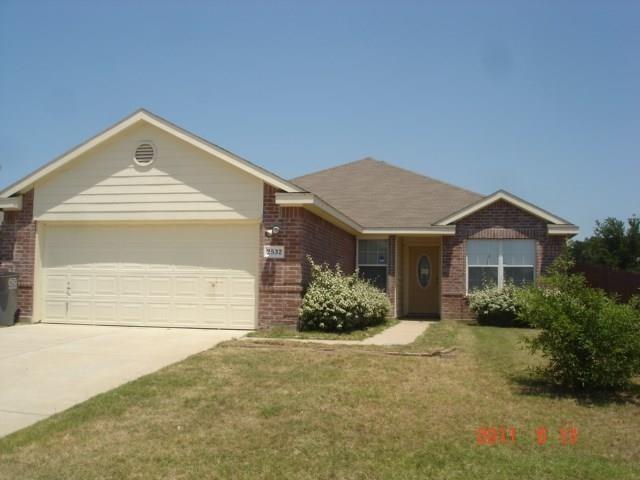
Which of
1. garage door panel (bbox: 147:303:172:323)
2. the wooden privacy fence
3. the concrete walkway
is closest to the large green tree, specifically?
the wooden privacy fence

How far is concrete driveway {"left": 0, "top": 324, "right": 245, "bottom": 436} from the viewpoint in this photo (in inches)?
301

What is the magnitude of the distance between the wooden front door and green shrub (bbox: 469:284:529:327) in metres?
3.42

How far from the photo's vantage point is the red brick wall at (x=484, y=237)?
18047 mm

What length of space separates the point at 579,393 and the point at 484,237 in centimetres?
1070

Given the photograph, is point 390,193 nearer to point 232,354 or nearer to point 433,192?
point 433,192

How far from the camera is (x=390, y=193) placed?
878 inches

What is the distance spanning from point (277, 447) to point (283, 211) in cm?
768

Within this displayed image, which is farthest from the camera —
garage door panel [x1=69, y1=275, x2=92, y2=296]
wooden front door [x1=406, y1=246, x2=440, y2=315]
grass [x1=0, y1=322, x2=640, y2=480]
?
wooden front door [x1=406, y1=246, x2=440, y2=315]

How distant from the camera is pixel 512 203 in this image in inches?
712

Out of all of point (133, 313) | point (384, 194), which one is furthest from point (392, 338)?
point (384, 194)

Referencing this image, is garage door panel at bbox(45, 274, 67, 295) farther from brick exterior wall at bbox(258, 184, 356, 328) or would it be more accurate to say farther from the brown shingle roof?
the brown shingle roof

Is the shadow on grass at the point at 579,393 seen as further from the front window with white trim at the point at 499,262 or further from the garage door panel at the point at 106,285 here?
the front window with white trim at the point at 499,262

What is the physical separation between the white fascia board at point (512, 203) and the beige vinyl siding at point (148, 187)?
717 cm

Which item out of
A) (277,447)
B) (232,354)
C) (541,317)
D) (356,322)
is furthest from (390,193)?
(277,447)
